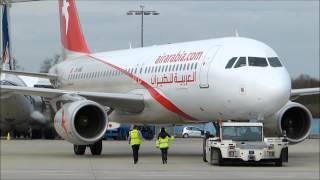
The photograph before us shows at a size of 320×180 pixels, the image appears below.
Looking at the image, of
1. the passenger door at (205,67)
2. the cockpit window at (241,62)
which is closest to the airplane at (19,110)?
the passenger door at (205,67)

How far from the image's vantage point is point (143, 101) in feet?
98.4

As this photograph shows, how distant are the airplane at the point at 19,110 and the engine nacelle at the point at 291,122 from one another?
2304 centimetres

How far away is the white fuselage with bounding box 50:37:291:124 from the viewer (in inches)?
1003

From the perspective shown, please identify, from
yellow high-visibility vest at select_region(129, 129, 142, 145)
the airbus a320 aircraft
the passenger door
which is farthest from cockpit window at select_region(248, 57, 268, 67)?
yellow high-visibility vest at select_region(129, 129, 142, 145)

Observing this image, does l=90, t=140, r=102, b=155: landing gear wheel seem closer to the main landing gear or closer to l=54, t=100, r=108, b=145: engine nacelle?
the main landing gear

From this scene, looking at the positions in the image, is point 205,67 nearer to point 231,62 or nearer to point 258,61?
point 231,62

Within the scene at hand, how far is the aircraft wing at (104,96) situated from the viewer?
29141mm

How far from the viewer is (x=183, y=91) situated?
2789 cm

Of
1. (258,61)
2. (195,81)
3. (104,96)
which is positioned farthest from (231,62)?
(104,96)

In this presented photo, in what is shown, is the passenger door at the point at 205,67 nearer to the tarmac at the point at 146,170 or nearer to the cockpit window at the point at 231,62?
the cockpit window at the point at 231,62

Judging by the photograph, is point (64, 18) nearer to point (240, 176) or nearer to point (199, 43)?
point (199, 43)

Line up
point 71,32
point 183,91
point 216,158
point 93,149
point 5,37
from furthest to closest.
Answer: point 5,37
point 71,32
point 93,149
point 183,91
point 216,158

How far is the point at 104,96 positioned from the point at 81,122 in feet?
4.65

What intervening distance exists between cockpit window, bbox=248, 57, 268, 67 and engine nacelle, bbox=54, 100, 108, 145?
225 inches
